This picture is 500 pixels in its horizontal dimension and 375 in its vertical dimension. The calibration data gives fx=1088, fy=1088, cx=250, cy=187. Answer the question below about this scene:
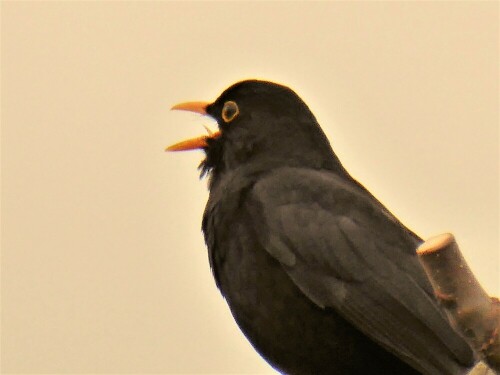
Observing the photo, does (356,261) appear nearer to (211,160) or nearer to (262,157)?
(262,157)

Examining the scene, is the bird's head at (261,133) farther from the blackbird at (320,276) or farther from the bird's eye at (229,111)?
the blackbird at (320,276)

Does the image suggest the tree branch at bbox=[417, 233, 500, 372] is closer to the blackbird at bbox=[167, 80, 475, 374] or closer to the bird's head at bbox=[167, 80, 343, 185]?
the blackbird at bbox=[167, 80, 475, 374]

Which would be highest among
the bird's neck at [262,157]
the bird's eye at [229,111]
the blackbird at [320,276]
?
the bird's eye at [229,111]

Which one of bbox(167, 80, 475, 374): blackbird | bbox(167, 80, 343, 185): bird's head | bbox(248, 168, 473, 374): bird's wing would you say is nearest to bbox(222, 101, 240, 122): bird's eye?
bbox(167, 80, 343, 185): bird's head

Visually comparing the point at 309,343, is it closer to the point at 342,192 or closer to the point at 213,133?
the point at 342,192

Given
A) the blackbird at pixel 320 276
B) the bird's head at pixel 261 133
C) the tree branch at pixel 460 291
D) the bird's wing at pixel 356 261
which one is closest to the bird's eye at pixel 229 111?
the bird's head at pixel 261 133

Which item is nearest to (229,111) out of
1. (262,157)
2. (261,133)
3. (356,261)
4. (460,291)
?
(261,133)

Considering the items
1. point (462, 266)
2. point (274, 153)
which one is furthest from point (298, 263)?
point (462, 266)
